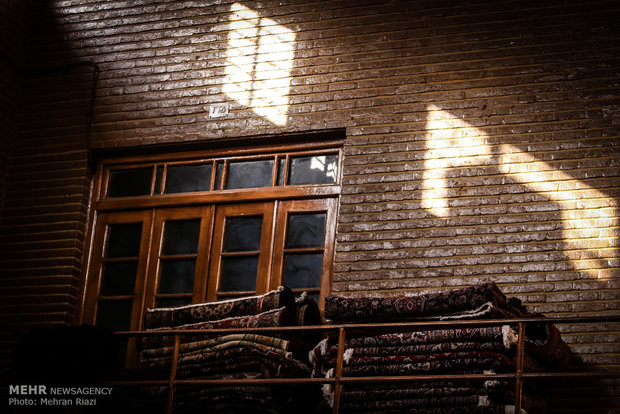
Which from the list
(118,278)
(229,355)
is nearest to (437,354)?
(229,355)

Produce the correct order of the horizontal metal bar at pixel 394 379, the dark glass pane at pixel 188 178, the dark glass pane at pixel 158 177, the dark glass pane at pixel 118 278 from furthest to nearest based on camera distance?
the dark glass pane at pixel 158 177, the dark glass pane at pixel 188 178, the dark glass pane at pixel 118 278, the horizontal metal bar at pixel 394 379

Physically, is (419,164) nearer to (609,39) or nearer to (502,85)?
(502,85)

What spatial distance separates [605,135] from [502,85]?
3.28ft

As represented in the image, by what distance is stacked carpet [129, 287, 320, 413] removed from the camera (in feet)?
22.4

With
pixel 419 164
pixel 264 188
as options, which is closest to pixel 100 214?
pixel 264 188

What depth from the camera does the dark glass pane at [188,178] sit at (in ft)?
Result: 29.3

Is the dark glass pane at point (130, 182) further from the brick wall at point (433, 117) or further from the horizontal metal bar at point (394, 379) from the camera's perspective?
the horizontal metal bar at point (394, 379)

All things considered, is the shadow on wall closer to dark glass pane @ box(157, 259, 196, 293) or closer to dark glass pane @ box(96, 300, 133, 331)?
dark glass pane @ box(157, 259, 196, 293)

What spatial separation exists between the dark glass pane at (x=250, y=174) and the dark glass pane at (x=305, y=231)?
482mm

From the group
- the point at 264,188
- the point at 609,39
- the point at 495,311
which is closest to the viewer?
the point at 495,311

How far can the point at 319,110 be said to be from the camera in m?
8.63

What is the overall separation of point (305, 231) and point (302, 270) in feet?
1.21

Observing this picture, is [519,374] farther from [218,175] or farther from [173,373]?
[218,175]

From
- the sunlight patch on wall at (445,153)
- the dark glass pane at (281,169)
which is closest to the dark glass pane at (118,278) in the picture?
the dark glass pane at (281,169)
